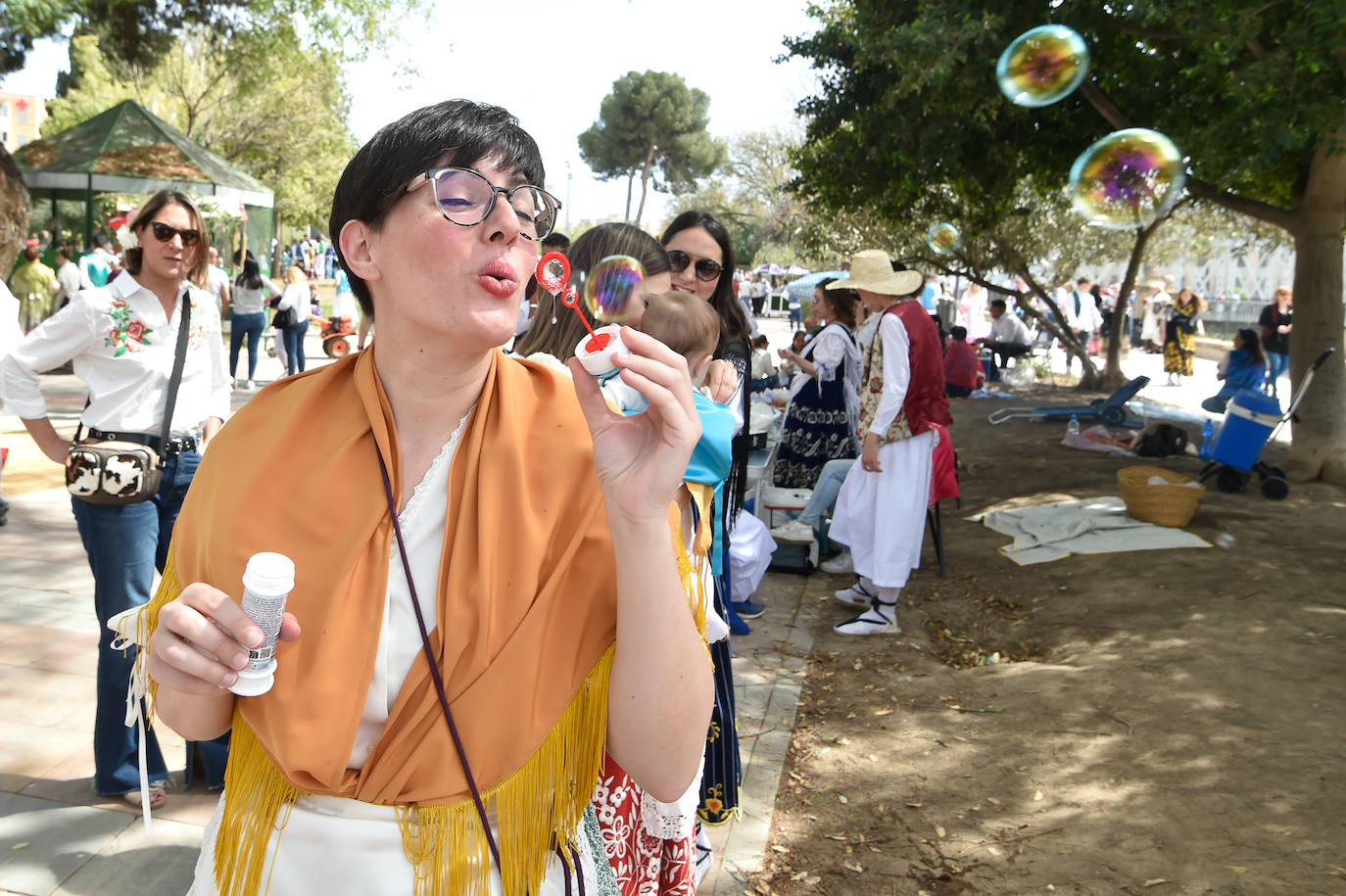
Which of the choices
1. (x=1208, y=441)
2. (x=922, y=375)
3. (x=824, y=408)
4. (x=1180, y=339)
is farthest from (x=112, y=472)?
(x=1180, y=339)

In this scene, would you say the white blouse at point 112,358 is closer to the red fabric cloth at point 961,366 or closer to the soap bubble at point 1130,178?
the soap bubble at point 1130,178

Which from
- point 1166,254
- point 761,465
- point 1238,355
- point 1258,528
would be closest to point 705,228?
point 761,465

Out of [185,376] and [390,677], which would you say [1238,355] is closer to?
[185,376]

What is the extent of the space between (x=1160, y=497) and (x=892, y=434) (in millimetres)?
3137

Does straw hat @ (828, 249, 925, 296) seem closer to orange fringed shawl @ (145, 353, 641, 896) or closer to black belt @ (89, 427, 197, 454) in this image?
black belt @ (89, 427, 197, 454)

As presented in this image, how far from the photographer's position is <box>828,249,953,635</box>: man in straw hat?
6.12 m

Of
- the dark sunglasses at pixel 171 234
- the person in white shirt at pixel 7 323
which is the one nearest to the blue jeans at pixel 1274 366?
the dark sunglasses at pixel 171 234

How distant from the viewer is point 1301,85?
677 cm

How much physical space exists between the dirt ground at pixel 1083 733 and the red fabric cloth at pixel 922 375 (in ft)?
4.41

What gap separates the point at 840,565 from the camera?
25.4 feet

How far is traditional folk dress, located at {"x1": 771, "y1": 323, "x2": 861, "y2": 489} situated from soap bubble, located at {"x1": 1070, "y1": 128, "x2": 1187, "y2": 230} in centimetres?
207

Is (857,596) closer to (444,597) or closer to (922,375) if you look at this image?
(922,375)

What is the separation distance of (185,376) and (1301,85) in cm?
694

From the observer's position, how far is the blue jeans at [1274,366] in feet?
52.5
